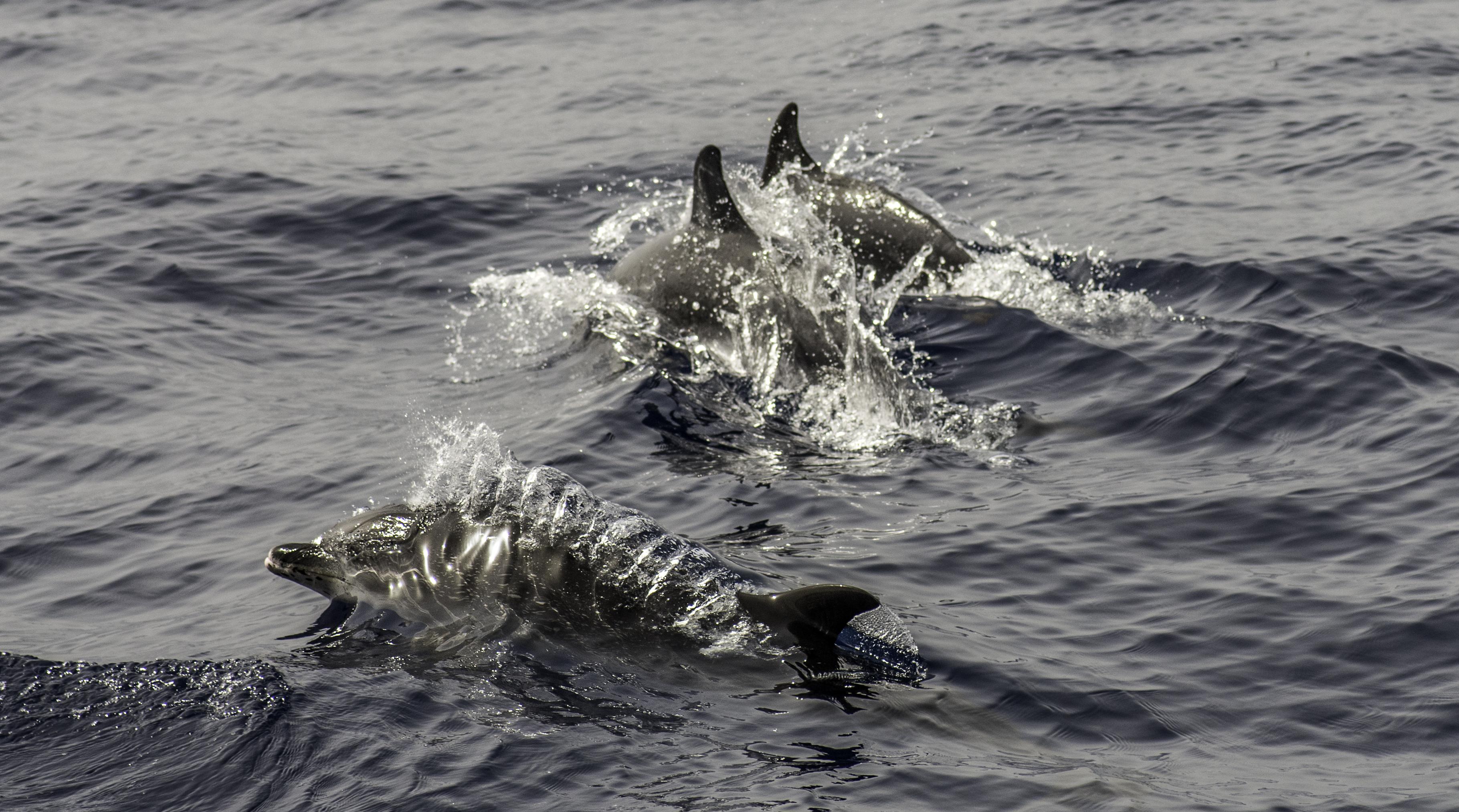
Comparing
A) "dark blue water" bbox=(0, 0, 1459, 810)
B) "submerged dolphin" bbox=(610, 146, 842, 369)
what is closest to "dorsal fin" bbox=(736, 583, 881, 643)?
"dark blue water" bbox=(0, 0, 1459, 810)

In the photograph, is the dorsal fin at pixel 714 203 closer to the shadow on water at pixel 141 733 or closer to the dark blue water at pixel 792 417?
the dark blue water at pixel 792 417

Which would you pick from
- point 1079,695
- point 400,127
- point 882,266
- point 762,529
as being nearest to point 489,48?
point 400,127

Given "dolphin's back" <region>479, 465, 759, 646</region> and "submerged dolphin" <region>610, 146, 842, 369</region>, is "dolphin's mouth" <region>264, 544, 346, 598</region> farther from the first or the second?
"submerged dolphin" <region>610, 146, 842, 369</region>

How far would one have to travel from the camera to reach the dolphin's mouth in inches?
350

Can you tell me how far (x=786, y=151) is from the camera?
14.5 metres

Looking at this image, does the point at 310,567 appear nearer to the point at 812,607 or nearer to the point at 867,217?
the point at 812,607

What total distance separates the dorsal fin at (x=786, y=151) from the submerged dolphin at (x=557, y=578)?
247 inches

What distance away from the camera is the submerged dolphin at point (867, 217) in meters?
14.2

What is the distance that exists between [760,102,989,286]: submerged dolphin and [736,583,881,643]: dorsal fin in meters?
6.98

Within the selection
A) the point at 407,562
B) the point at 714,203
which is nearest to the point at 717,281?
the point at 714,203

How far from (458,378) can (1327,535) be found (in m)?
7.19

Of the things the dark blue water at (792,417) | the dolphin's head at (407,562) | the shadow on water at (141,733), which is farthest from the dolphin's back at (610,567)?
the shadow on water at (141,733)

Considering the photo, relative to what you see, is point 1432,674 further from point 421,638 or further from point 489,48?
point 489,48

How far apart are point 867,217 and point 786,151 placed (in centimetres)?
97
